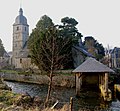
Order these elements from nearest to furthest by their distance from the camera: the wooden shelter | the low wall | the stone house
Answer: the wooden shelter < the low wall < the stone house

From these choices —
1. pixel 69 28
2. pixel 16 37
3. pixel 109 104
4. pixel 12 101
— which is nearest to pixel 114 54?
pixel 69 28

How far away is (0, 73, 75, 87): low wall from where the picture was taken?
105 ft

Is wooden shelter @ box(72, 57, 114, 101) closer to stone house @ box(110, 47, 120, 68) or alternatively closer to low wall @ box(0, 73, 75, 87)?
low wall @ box(0, 73, 75, 87)

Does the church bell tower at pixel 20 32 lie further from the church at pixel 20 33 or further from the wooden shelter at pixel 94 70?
the wooden shelter at pixel 94 70

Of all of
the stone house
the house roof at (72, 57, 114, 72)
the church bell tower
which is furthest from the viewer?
the stone house

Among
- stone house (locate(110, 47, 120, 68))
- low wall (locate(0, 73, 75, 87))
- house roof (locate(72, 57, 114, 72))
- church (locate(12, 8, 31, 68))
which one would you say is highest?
church (locate(12, 8, 31, 68))

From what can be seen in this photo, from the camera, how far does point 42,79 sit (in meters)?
35.2

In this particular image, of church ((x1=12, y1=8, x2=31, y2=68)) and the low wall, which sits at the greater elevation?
church ((x1=12, y1=8, x2=31, y2=68))

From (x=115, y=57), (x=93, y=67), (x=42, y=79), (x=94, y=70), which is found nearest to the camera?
(x=94, y=70)

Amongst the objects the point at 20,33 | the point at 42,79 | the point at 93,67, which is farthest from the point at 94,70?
the point at 20,33

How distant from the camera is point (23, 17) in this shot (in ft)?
219

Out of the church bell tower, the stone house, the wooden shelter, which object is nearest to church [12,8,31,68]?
the church bell tower

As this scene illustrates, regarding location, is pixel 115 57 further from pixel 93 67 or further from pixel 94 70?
pixel 94 70

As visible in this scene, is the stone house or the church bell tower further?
the stone house
